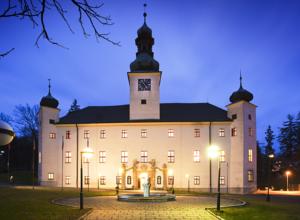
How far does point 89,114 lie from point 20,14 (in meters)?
45.6

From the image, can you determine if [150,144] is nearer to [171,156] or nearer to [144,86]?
[171,156]

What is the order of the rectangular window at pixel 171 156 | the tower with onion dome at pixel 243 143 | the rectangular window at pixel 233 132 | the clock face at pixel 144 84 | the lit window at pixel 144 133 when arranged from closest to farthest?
the tower with onion dome at pixel 243 143, the rectangular window at pixel 233 132, the rectangular window at pixel 171 156, the lit window at pixel 144 133, the clock face at pixel 144 84

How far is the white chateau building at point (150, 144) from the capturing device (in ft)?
146

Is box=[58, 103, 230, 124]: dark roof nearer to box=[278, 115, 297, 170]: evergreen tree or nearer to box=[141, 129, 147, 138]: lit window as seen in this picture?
box=[141, 129, 147, 138]: lit window

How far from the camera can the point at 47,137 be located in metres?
47.8

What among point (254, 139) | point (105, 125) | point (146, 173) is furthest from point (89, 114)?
point (254, 139)

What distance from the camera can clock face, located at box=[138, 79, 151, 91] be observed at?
4753 cm

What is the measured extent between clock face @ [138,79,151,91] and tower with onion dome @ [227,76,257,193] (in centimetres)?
1008

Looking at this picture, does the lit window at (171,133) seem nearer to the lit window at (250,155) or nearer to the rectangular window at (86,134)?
the lit window at (250,155)

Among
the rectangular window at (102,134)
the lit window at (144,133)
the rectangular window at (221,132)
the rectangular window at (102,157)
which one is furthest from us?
the rectangular window at (102,134)

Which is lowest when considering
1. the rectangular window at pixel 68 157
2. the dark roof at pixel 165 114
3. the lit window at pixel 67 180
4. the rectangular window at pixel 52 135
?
the lit window at pixel 67 180

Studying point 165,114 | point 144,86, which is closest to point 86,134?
point 144,86

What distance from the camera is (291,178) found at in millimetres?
63312

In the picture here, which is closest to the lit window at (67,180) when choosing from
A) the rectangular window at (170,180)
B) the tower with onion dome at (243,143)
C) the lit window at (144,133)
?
the lit window at (144,133)
